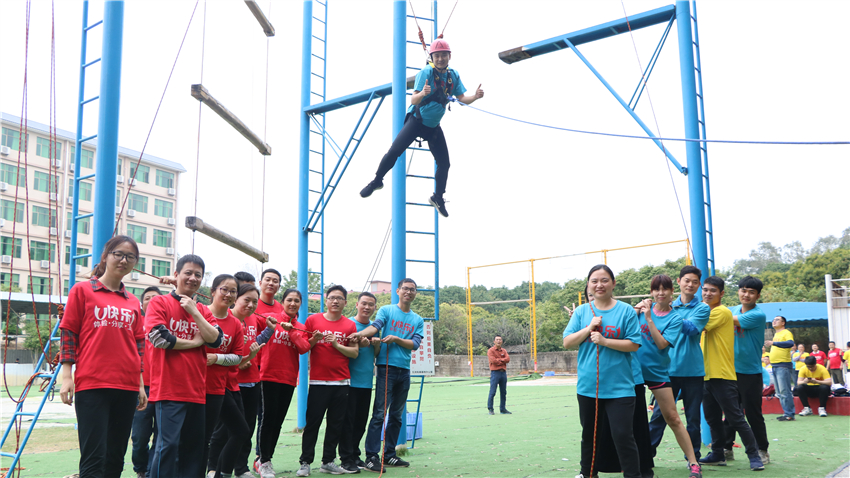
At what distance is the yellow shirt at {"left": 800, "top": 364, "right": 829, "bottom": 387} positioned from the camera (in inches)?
420

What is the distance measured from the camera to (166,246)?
A: 169ft

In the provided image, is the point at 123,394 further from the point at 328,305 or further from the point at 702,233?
the point at 702,233

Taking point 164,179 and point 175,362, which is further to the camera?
point 164,179

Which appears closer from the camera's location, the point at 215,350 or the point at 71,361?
the point at 71,361

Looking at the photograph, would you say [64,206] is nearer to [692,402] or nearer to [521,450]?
[521,450]

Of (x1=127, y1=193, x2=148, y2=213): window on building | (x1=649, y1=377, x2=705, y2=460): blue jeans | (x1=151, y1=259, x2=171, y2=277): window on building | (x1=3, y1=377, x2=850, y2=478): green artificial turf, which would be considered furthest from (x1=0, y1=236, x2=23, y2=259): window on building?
(x1=649, y1=377, x2=705, y2=460): blue jeans

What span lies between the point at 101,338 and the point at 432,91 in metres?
3.78

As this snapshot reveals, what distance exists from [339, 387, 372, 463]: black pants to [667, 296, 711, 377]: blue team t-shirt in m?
2.82

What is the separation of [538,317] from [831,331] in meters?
14.3

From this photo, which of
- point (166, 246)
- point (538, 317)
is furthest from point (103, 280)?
point (166, 246)

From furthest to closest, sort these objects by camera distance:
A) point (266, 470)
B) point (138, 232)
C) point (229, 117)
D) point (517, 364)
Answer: point (138, 232) → point (517, 364) → point (229, 117) → point (266, 470)

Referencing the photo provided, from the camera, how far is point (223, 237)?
7.18 metres

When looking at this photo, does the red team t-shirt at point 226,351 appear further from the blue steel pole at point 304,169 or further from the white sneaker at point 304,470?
the blue steel pole at point 304,169

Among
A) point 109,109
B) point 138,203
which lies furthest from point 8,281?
point 109,109
